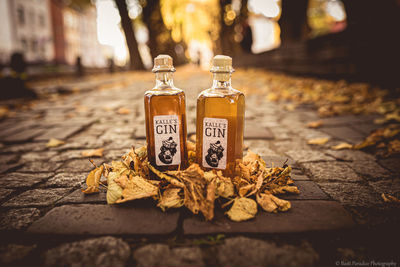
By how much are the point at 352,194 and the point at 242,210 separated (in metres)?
0.73

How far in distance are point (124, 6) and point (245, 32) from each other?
7296mm

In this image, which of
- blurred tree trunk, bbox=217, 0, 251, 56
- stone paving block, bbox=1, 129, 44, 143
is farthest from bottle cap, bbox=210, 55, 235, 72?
blurred tree trunk, bbox=217, 0, 251, 56

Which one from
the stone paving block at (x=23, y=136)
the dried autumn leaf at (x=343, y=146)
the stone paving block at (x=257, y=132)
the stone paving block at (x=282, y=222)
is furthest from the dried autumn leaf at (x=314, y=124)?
the stone paving block at (x=23, y=136)

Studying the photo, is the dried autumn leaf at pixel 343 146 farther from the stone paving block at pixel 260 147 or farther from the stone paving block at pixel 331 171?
the stone paving block at pixel 260 147

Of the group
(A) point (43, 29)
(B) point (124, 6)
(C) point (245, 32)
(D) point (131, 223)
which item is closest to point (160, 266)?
(D) point (131, 223)

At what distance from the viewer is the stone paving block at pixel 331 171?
1.67 meters

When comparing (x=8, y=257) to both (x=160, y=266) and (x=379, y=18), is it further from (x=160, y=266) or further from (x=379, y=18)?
(x=379, y=18)

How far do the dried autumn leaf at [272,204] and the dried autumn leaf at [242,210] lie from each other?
0.20 ft

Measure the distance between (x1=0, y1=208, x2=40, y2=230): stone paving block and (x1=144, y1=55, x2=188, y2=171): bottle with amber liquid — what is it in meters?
0.65

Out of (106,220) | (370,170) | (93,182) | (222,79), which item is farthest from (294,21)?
(106,220)

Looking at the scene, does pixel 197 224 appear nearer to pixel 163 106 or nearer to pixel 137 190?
pixel 137 190

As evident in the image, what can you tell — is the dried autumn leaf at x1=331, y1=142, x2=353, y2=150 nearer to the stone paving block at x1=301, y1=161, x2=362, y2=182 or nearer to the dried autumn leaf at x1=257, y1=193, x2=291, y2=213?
the stone paving block at x1=301, y1=161, x2=362, y2=182

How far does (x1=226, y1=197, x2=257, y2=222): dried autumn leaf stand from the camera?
116cm

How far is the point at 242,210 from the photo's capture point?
120cm
